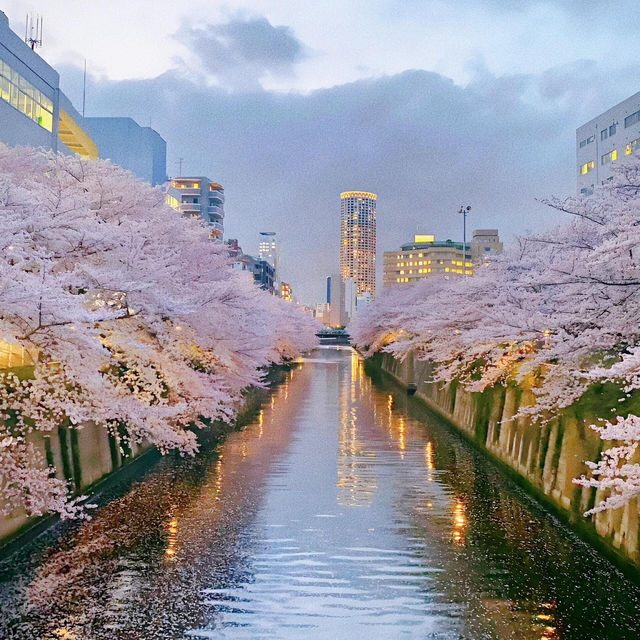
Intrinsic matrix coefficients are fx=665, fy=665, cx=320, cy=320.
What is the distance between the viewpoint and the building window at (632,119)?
73875 millimetres

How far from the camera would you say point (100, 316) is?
14.1 metres

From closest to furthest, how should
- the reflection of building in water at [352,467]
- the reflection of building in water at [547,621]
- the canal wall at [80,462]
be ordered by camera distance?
the reflection of building in water at [547,621]
the canal wall at [80,462]
the reflection of building in water at [352,467]

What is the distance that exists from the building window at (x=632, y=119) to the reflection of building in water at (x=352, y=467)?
5323cm

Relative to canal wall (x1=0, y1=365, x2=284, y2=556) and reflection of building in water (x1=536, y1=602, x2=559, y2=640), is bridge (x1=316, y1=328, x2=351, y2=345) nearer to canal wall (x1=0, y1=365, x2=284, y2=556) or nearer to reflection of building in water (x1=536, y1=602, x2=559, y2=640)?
canal wall (x1=0, y1=365, x2=284, y2=556)

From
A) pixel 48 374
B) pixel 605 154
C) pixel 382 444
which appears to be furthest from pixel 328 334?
pixel 48 374

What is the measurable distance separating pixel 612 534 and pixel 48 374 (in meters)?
14.1

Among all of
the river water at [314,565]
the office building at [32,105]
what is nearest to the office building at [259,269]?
the office building at [32,105]

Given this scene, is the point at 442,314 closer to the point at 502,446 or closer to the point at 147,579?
the point at 502,446

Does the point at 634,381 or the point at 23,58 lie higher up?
the point at 23,58

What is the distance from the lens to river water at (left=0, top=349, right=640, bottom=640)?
40.2 ft

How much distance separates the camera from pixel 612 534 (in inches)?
589

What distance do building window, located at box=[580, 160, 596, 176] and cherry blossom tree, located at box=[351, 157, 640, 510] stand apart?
61.4 metres

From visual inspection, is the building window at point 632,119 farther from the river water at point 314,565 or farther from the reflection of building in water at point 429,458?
the river water at point 314,565

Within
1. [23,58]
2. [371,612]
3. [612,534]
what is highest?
[23,58]
